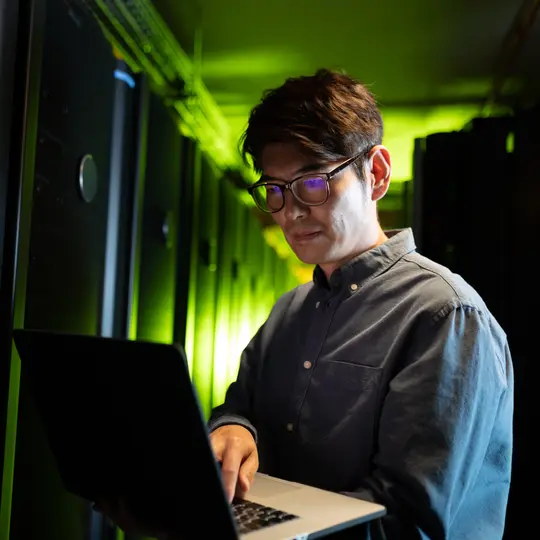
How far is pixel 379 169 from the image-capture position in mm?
1054

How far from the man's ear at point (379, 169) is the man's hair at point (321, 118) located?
17 mm

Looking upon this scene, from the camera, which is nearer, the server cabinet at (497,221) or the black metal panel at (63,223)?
the black metal panel at (63,223)

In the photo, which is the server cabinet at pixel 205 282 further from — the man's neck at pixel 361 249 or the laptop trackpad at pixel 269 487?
the laptop trackpad at pixel 269 487

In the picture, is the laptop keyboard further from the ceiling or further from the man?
A: the ceiling

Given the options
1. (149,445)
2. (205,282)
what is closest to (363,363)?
(149,445)

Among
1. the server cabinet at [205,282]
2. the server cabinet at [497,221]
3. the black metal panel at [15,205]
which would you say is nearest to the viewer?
the black metal panel at [15,205]

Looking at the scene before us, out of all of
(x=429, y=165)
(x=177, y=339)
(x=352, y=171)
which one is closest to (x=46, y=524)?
(x=177, y=339)

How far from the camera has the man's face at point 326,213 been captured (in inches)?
39.4

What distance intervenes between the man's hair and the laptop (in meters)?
0.51

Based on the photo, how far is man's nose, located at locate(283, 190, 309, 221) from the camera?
102 cm

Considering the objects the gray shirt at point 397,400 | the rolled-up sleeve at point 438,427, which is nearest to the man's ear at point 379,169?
the gray shirt at point 397,400

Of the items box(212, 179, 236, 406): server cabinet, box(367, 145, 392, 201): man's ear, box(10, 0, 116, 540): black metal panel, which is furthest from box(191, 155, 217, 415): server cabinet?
box(367, 145, 392, 201): man's ear

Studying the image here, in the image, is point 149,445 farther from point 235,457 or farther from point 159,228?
point 159,228

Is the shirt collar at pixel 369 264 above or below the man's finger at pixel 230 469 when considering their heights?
above
